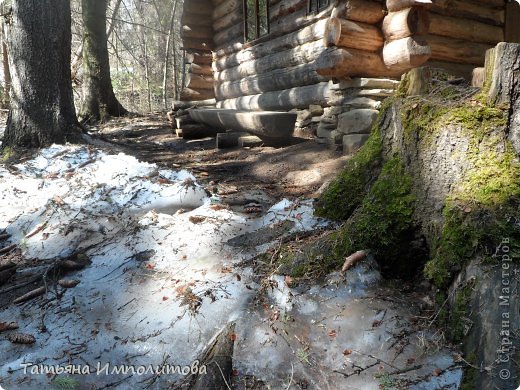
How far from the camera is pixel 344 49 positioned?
5.88m

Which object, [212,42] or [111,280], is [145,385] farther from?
[212,42]

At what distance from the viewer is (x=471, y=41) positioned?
7160mm

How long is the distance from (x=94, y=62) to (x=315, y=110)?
7936mm

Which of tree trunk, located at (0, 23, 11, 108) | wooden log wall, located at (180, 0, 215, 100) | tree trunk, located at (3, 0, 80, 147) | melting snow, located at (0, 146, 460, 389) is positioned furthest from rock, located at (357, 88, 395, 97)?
tree trunk, located at (0, 23, 11, 108)

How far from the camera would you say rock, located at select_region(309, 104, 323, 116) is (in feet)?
23.8

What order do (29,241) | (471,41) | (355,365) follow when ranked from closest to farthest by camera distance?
(355,365), (29,241), (471,41)

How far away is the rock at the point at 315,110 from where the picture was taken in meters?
7.24

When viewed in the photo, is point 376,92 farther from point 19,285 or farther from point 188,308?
point 19,285

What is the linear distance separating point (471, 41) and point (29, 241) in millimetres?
7883

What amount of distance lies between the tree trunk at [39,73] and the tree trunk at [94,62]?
5.23m

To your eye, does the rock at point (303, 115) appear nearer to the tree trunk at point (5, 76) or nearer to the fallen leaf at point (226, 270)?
the fallen leaf at point (226, 270)

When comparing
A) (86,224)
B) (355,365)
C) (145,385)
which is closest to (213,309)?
(145,385)

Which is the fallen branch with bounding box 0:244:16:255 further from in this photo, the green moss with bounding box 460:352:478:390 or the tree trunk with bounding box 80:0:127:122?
the tree trunk with bounding box 80:0:127:122

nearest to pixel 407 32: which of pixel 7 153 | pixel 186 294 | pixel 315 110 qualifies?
pixel 315 110
